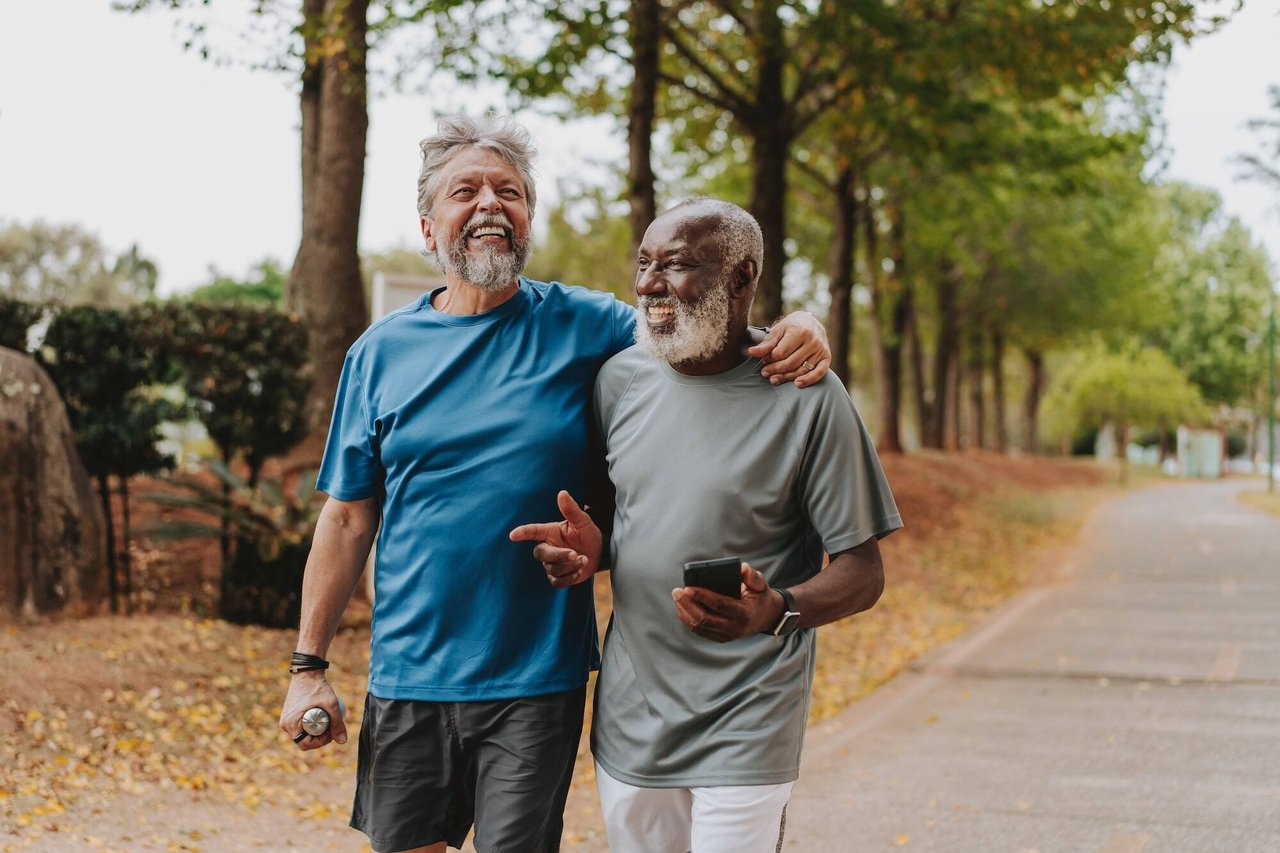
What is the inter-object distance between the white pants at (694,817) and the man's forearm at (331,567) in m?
0.74

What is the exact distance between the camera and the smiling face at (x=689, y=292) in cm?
300

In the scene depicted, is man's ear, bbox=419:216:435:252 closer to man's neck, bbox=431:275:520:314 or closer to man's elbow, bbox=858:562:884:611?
man's neck, bbox=431:275:520:314

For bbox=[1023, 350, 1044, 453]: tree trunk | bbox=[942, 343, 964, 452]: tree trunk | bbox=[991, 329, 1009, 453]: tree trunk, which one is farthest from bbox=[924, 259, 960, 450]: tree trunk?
bbox=[1023, 350, 1044, 453]: tree trunk

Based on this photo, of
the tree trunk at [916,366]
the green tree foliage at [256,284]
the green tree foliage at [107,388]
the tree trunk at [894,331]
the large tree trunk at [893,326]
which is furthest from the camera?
the green tree foliage at [256,284]

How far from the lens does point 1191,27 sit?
13.9 meters

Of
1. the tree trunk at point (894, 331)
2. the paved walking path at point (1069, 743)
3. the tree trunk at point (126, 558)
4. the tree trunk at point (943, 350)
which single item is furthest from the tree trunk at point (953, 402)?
the tree trunk at point (126, 558)

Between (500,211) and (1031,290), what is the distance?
120ft

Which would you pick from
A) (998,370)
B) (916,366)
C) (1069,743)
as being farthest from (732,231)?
(998,370)

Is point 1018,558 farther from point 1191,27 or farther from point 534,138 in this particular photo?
point 534,138

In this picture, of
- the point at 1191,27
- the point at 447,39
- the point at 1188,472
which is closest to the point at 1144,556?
the point at 1191,27

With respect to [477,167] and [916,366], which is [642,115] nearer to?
[477,167]

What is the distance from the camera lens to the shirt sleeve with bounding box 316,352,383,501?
3316mm

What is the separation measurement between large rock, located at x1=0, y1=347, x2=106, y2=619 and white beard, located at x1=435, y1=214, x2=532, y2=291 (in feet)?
20.5

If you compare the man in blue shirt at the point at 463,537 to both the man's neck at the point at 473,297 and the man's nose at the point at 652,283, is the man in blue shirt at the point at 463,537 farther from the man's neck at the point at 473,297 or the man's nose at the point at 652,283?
the man's nose at the point at 652,283
